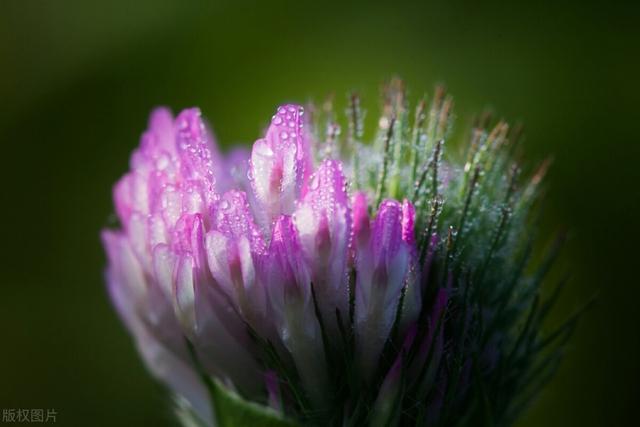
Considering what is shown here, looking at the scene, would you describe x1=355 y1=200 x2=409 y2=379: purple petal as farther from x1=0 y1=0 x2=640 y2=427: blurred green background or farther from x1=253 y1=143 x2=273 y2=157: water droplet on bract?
x1=0 y1=0 x2=640 y2=427: blurred green background

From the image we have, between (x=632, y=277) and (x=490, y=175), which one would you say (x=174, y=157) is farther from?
(x=632, y=277)

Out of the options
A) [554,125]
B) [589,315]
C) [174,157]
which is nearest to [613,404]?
A: [589,315]

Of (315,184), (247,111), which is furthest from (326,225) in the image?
(247,111)

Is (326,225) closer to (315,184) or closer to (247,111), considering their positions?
(315,184)

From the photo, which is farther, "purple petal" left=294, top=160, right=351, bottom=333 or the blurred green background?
the blurred green background

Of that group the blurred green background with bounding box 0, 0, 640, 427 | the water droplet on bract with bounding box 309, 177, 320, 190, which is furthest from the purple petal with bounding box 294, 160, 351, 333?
the blurred green background with bounding box 0, 0, 640, 427

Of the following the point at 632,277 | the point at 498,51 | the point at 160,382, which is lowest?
the point at 160,382

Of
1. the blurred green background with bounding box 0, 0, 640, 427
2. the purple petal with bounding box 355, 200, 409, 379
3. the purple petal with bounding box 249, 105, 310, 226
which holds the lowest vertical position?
the purple petal with bounding box 355, 200, 409, 379
